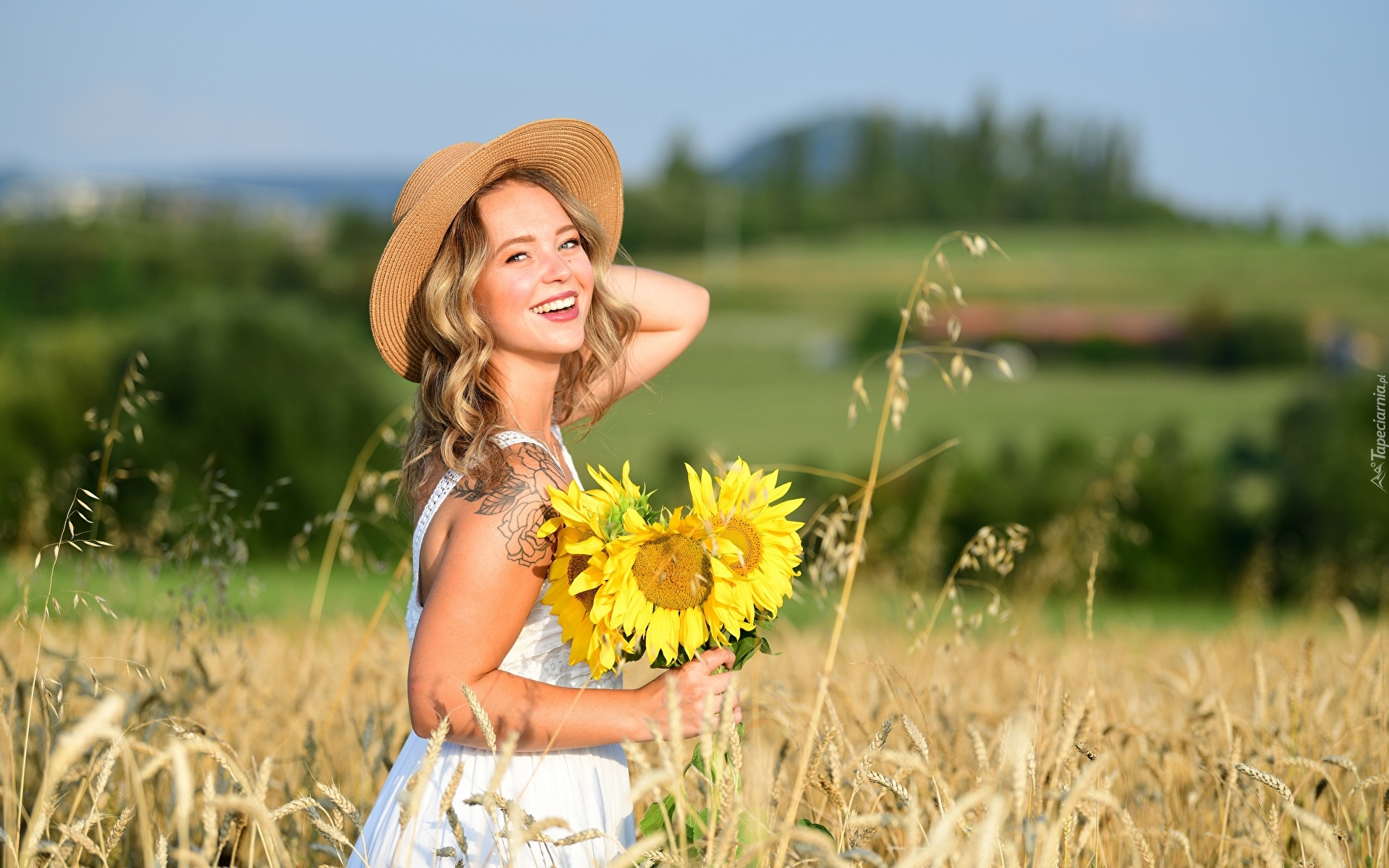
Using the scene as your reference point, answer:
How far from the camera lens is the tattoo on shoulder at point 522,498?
1874 mm

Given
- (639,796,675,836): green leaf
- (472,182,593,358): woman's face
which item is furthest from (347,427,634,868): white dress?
(472,182,593,358): woman's face

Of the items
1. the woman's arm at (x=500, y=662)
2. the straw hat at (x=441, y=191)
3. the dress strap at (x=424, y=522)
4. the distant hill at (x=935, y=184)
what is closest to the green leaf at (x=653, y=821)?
the woman's arm at (x=500, y=662)

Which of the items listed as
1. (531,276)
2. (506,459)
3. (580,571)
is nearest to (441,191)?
(531,276)

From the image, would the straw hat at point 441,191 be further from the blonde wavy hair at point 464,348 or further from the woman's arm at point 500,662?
the woman's arm at point 500,662

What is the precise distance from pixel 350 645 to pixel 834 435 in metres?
23.2

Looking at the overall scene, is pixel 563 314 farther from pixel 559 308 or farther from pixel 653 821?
pixel 653 821

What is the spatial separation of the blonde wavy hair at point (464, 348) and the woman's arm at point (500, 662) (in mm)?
117

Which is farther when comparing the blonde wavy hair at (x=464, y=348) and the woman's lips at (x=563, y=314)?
the woman's lips at (x=563, y=314)

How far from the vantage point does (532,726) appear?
6.17ft

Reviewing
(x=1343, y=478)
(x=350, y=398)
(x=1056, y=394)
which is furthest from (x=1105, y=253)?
(x=350, y=398)

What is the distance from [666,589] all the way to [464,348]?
2.48 feet

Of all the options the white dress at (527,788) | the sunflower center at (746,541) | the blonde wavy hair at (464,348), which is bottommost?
the white dress at (527,788)

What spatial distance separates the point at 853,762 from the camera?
1.65 m

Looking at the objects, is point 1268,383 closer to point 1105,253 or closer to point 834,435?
point 834,435
